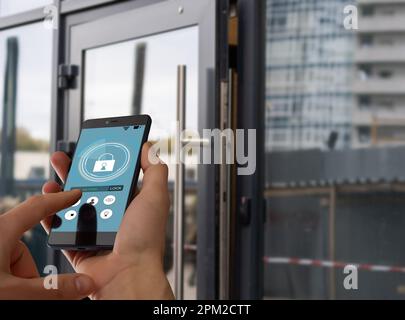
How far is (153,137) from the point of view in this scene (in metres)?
2.16

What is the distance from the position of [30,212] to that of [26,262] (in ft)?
0.29

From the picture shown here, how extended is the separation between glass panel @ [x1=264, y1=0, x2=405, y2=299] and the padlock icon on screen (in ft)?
5.23

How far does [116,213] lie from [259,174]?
1.27 m

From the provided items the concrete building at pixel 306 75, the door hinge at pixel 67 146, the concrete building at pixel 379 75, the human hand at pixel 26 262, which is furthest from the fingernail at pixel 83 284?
the concrete building at pixel 306 75

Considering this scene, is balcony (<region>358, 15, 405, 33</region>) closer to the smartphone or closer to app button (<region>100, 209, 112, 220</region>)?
the smartphone

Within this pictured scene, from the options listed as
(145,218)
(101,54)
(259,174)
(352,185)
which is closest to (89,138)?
(145,218)

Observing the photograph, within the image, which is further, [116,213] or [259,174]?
[259,174]

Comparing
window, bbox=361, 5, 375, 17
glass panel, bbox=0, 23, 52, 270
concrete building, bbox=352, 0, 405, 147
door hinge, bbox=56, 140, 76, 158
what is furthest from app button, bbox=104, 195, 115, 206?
glass panel, bbox=0, 23, 52, 270

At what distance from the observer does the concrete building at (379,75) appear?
7.52ft

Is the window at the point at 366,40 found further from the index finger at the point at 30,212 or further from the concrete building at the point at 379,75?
the index finger at the point at 30,212

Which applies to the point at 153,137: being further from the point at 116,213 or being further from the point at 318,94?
the point at 116,213

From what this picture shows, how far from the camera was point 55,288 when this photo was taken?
0.59 metres

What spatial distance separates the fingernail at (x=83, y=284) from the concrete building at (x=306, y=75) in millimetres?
1979

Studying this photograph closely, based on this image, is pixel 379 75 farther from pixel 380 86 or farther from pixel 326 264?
pixel 326 264
